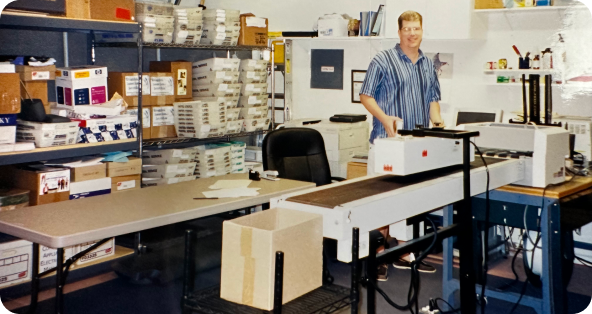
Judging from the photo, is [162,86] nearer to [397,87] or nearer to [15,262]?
[15,262]

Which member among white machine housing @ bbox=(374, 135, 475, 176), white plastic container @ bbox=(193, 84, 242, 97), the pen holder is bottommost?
white machine housing @ bbox=(374, 135, 475, 176)

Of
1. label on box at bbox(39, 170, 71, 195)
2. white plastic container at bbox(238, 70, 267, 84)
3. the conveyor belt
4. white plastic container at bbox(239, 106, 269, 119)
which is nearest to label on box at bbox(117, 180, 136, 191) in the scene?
label on box at bbox(39, 170, 71, 195)

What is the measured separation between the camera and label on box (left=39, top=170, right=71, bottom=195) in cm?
334

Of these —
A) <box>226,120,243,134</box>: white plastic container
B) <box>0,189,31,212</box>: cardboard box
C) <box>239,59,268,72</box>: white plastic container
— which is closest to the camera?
<box>0,189,31,212</box>: cardboard box

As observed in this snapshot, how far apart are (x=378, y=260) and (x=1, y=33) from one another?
281cm

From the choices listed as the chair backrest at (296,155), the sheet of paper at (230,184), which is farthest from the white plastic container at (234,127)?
the sheet of paper at (230,184)

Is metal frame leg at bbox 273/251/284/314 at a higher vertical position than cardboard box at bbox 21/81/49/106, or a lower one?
lower

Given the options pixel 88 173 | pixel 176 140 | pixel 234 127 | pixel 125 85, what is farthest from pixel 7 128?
pixel 234 127

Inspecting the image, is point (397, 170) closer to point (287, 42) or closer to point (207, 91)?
point (207, 91)

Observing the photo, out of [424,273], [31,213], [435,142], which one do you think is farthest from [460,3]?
[31,213]

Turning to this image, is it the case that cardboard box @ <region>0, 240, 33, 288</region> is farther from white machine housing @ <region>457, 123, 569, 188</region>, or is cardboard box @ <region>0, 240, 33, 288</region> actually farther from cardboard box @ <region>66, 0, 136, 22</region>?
white machine housing @ <region>457, 123, 569, 188</region>

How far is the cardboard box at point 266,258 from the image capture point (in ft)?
5.61

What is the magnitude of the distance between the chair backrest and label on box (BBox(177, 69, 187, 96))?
3.95 ft

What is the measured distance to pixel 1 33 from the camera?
3.54 meters
